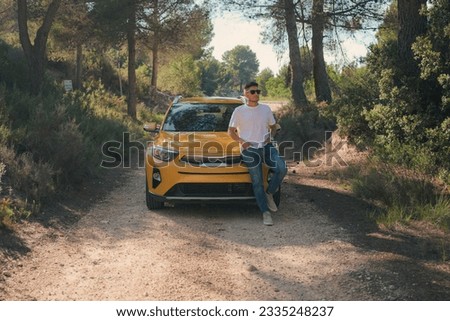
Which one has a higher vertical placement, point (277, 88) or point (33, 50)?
point (277, 88)

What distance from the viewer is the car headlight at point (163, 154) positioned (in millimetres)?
7730

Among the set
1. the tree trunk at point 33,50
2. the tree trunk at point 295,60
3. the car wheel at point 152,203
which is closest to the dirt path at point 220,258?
the car wheel at point 152,203

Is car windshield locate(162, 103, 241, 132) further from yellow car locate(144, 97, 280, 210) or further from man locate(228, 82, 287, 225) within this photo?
man locate(228, 82, 287, 225)

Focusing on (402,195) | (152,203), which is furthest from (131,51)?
(402,195)

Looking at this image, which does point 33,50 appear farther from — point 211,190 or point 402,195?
point 402,195

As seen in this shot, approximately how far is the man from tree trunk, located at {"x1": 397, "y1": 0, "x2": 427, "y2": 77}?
12.4 feet

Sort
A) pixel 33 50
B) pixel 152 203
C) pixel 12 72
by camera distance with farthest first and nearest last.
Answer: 1. pixel 33 50
2. pixel 12 72
3. pixel 152 203

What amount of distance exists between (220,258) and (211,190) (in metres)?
1.76

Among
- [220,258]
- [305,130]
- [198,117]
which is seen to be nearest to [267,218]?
[220,258]

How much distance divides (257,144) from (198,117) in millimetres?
1704

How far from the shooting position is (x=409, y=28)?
1012 cm

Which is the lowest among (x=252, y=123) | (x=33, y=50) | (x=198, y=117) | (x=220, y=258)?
(x=220, y=258)

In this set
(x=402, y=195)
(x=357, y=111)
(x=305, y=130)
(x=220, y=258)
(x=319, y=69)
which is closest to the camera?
(x=220, y=258)

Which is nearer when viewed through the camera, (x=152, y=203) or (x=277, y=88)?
(x=152, y=203)
